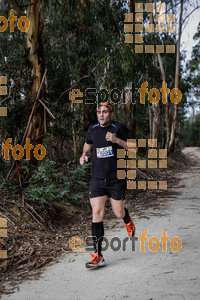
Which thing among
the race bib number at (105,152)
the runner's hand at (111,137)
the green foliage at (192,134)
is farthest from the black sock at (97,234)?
the green foliage at (192,134)

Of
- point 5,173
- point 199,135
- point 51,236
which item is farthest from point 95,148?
point 199,135

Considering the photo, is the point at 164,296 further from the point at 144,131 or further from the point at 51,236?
the point at 144,131

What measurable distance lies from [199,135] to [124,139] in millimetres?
45817

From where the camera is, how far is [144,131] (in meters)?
22.0

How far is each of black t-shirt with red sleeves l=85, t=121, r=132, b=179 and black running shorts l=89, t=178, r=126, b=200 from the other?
6 cm

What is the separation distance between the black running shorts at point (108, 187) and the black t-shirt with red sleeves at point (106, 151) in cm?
6

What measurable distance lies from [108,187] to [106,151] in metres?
0.46

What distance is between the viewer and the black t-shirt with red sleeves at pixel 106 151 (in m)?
4.09

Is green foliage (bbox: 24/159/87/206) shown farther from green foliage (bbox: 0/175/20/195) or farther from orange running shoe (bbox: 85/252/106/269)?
orange running shoe (bbox: 85/252/106/269)

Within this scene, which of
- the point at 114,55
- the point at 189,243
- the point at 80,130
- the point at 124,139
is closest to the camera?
the point at 124,139

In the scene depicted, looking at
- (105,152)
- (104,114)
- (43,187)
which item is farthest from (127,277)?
(43,187)

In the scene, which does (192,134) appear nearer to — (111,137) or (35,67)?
(35,67)

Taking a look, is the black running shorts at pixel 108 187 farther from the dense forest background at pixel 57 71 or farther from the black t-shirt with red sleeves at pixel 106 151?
the dense forest background at pixel 57 71

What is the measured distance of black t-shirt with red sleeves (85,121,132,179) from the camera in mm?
4094
